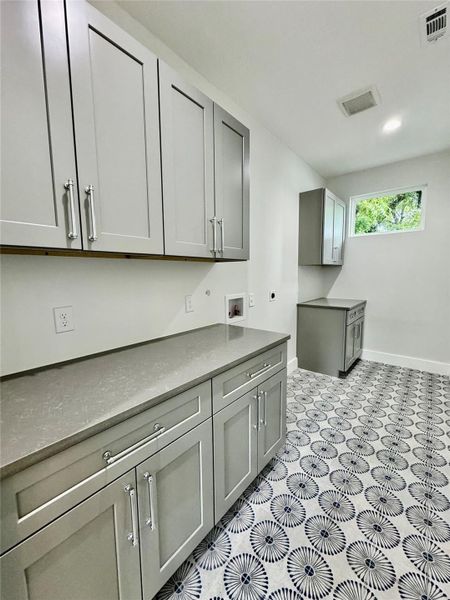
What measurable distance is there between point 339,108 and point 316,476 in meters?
2.96

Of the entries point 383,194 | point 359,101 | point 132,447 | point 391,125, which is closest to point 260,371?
point 132,447

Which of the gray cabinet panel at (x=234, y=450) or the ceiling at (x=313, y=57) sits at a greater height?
the ceiling at (x=313, y=57)

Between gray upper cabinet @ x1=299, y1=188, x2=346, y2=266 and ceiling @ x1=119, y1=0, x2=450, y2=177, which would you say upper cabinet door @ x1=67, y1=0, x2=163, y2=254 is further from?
gray upper cabinet @ x1=299, y1=188, x2=346, y2=266

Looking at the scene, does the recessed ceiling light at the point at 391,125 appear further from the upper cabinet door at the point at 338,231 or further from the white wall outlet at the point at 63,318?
the white wall outlet at the point at 63,318

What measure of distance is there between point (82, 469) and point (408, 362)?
400 centimetres

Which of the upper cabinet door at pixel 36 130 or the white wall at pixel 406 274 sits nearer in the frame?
the upper cabinet door at pixel 36 130

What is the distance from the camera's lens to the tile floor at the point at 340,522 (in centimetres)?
109

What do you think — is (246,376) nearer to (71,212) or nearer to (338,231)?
(71,212)

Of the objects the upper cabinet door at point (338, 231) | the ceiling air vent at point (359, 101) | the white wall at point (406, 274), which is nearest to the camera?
the ceiling air vent at point (359, 101)

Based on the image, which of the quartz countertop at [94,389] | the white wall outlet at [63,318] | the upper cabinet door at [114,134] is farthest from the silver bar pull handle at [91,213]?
the quartz countertop at [94,389]

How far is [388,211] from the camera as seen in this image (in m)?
3.52

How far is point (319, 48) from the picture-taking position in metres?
1.65

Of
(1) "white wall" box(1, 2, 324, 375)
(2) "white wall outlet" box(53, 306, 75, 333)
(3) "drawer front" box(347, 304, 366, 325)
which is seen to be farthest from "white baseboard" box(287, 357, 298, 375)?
(2) "white wall outlet" box(53, 306, 75, 333)

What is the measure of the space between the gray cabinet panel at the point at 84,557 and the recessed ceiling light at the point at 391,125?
3.41 m
